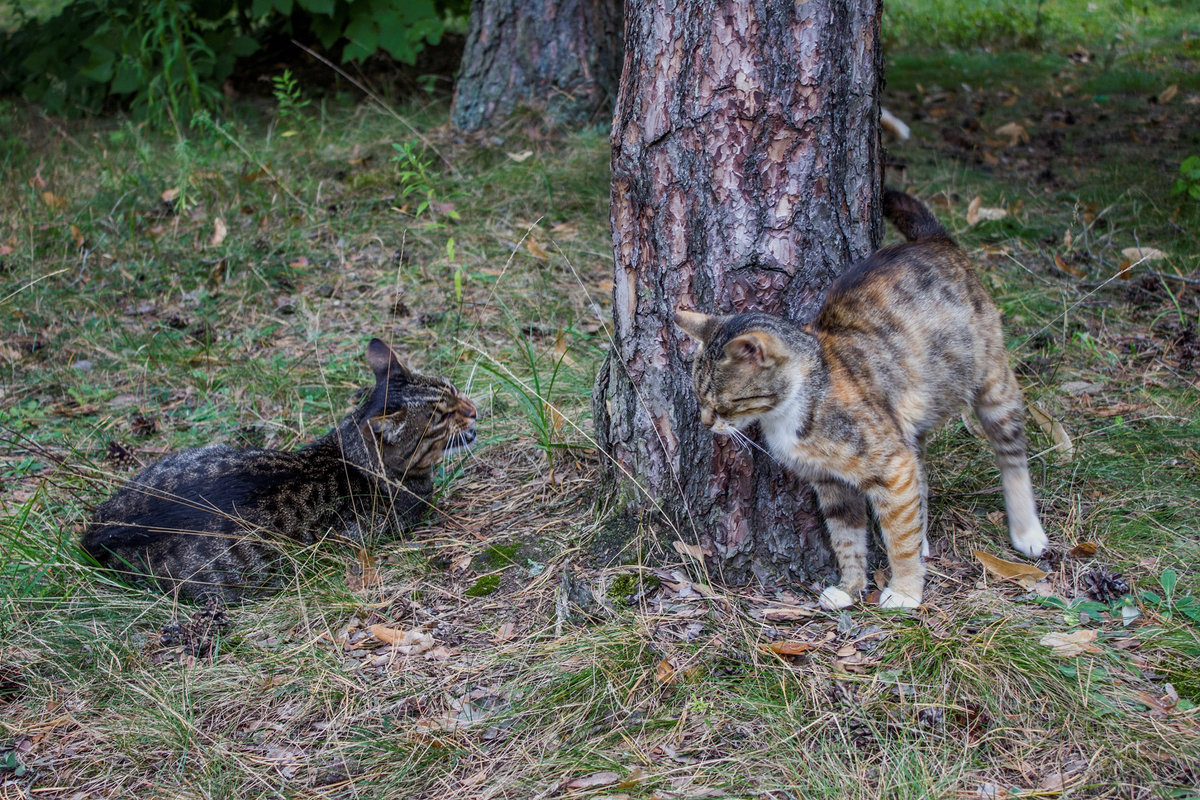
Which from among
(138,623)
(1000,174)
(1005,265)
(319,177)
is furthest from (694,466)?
(1000,174)

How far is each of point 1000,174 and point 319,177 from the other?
503 cm

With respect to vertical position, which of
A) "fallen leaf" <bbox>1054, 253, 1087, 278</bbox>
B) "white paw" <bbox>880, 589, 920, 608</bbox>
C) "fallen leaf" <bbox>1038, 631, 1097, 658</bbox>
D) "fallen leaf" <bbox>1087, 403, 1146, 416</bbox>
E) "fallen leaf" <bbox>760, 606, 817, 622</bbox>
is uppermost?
"fallen leaf" <bbox>1054, 253, 1087, 278</bbox>

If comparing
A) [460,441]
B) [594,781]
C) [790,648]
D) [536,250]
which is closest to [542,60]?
[536,250]

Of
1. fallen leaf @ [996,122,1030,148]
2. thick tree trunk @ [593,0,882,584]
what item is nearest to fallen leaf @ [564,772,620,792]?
thick tree trunk @ [593,0,882,584]

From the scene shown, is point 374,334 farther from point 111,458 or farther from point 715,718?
point 715,718

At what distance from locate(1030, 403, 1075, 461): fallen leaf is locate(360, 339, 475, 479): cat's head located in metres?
2.50

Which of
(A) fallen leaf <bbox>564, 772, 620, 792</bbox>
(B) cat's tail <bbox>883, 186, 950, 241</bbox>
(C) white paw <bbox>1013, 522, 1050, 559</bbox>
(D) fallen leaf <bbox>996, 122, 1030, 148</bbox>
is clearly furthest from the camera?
(D) fallen leaf <bbox>996, 122, 1030, 148</bbox>

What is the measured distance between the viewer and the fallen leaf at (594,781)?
2500mm

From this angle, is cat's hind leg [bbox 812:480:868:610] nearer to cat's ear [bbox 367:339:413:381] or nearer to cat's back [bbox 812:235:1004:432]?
cat's back [bbox 812:235:1004:432]

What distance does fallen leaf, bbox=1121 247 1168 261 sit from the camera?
17.6 feet

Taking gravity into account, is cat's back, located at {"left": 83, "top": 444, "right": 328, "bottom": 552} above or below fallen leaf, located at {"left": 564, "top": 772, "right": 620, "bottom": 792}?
above

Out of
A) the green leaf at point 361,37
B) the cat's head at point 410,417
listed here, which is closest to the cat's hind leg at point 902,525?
the cat's head at point 410,417

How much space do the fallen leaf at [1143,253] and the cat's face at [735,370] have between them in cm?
343

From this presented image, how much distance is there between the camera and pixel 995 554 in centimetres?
336
